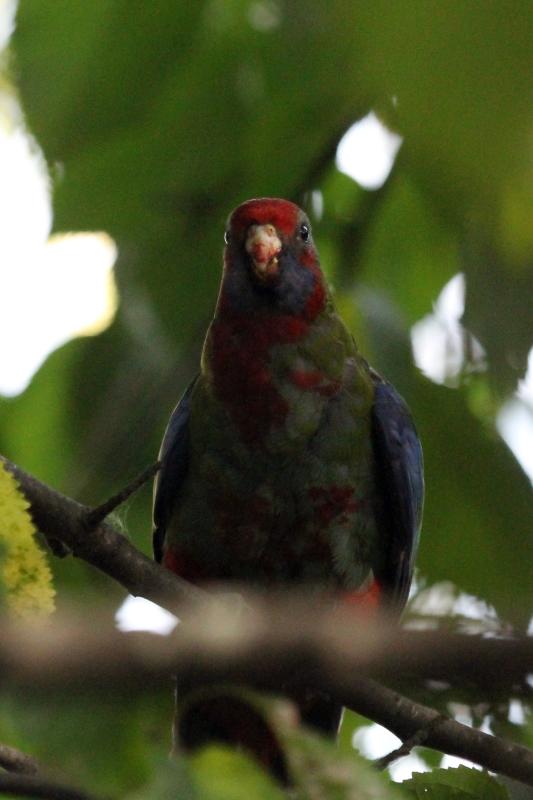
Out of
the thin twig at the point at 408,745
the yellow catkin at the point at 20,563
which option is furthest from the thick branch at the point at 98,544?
the yellow catkin at the point at 20,563

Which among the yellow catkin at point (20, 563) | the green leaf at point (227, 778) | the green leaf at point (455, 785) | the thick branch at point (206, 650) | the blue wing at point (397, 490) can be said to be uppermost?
the thick branch at point (206, 650)

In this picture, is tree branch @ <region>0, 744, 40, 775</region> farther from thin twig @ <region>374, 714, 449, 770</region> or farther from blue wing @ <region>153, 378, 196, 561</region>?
blue wing @ <region>153, 378, 196, 561</region>

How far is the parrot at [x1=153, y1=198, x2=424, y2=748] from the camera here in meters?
3.34

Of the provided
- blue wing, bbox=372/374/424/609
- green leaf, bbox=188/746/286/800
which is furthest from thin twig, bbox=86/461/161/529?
blue wing, bbox=372/374/424/609

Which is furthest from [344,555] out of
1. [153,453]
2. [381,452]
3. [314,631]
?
[314,631]

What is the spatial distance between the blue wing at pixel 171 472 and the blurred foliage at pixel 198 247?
0.26 meters

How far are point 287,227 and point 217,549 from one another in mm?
1012

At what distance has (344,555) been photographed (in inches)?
132

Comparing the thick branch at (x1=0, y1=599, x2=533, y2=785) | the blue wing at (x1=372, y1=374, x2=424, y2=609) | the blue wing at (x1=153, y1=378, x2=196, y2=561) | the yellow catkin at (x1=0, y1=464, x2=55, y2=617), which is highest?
the thick branch at (x1=0, y1=599, x2=533, y2=785)

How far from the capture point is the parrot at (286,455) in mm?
3342

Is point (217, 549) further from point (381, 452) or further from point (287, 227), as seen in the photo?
point (287, 227)

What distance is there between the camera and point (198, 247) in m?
2.81

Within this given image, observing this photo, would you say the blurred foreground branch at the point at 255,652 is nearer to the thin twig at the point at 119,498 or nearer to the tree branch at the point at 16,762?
the thin twig at the point at 119,498

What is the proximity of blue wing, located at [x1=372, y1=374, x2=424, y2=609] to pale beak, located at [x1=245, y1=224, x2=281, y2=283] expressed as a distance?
554 millimetres
